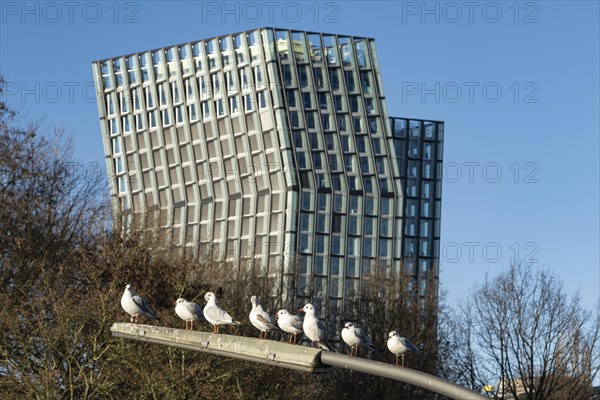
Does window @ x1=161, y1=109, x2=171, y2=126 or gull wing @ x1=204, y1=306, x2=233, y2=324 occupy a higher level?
window @ x1=161, y1=109, x2=171, y2=126

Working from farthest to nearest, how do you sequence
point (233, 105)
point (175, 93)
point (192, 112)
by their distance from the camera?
point (192, 112) → point (175, 93) → point (233, 105)

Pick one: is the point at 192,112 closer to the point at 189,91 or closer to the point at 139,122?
the point at 189,91

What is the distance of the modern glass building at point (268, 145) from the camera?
4670 inches

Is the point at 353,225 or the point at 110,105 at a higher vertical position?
the point at 110,105

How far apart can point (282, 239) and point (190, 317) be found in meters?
93.9

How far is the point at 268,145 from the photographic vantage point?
4717 inches

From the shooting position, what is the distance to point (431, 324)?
250ft

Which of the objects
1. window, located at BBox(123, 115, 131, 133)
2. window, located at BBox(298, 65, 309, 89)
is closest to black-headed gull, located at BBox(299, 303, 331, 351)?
window, located at BBox(298, 65, 309, 89)

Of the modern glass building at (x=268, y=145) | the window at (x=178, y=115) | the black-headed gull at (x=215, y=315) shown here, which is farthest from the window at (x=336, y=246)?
the black-headed gull at (x=215, y=315)

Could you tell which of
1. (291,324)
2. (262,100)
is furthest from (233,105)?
(291,324)

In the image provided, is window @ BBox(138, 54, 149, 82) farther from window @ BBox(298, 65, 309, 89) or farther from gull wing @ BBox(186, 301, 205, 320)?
gull wing @ BBox(186, 301, 205, 320)

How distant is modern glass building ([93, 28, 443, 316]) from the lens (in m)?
119

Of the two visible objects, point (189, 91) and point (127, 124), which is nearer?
point (189, 91)

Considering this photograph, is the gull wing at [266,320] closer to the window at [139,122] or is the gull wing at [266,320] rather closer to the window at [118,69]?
the window at [118,69]
